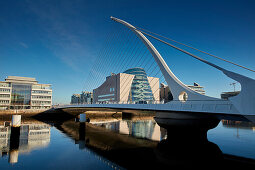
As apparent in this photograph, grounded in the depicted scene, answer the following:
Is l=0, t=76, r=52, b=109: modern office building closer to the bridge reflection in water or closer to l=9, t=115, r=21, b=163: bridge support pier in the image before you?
l=9, t=115, r=21, b=163: bridge support pier

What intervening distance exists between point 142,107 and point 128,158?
6.88 m

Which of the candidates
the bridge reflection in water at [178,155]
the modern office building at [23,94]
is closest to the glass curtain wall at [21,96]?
the modern office building at [23,94]

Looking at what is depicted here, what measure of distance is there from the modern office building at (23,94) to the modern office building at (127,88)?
87.6 ft

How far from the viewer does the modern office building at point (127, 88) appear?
78062mm

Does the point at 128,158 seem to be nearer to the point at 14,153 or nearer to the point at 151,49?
the point at 14,153

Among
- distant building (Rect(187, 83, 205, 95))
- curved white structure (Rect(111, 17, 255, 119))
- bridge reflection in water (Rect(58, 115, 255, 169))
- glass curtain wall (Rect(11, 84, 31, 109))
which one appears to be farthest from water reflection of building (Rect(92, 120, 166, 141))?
distant building (Rect(187, 83, 205, 95))

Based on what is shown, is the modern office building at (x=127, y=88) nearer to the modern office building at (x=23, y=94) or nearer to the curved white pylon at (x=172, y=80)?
the modern office building at (x=23, y=94)

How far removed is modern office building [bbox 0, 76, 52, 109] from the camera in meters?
61.2

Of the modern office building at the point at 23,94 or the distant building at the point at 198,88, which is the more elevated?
the distant building at the point at 198,88

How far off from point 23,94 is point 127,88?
4333cm

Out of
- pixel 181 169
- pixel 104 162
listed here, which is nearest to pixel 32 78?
pixel 104 162

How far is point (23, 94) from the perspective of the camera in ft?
212

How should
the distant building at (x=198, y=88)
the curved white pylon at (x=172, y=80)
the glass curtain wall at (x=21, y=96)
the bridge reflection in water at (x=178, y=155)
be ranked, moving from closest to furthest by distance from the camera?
Answer: the bridge reflection in water at (x=178, y=155) → the curved white pylon at (x=172, y=80) → the glass curtain wall at (x=21, y=96) → the distant building at (x=198, y=88)

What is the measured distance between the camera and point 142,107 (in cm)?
1966
